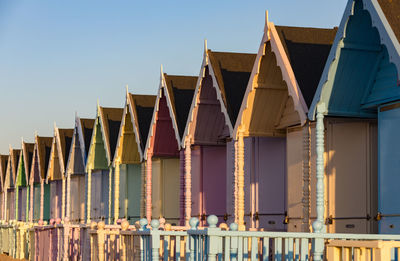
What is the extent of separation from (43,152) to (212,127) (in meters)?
21.2

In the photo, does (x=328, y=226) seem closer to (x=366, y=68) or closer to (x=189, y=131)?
(x=366, y=68)

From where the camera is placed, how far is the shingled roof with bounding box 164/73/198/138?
24906mm

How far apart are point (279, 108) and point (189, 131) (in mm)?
4003

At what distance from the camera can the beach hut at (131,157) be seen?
94.5ft

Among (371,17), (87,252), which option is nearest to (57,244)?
(87,252)

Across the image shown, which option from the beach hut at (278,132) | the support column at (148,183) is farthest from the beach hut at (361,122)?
the support column at (148,183)

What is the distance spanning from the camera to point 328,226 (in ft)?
58.0

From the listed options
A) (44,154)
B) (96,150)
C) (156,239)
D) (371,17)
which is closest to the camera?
(156,239)

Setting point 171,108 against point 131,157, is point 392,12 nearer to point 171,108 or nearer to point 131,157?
point 171,108

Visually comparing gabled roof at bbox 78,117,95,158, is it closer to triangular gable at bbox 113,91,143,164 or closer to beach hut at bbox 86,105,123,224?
beach hut at bbox 86,105,123,224

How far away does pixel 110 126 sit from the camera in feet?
107

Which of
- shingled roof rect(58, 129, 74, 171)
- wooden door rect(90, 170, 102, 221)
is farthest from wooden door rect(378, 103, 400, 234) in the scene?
shingled roof rect(58, 129, 74, 171)

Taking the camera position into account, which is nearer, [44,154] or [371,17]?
[371,17]

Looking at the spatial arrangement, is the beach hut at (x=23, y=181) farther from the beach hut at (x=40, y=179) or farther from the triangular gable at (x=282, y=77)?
the triangular gable at (x=282, y=77)
